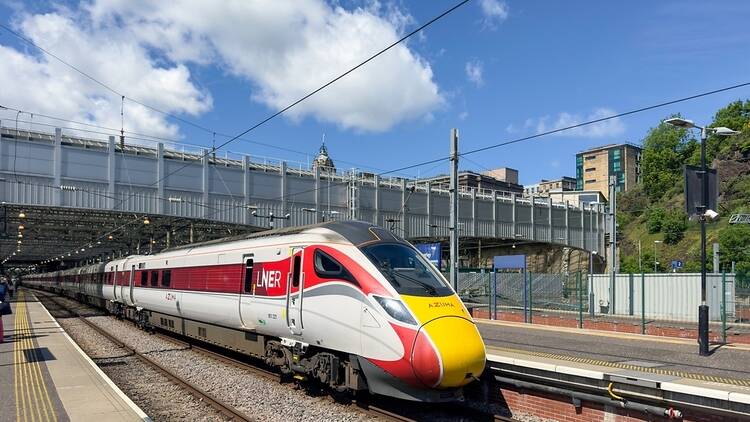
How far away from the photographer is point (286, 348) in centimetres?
1219

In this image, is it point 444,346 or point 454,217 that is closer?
point 444,346

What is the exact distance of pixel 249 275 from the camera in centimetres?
1373

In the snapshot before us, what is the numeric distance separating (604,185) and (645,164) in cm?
4271

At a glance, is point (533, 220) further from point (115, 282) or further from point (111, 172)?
point (115, 282)

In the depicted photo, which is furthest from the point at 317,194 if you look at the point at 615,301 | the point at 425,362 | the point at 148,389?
the point at 425,362

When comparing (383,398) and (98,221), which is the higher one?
(98,221)

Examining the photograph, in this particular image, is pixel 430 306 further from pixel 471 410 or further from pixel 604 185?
pixel 604 185

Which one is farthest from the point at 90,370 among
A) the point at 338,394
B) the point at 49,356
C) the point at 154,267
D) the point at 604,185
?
the point at 604,185

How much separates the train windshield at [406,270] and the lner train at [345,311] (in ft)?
0.07

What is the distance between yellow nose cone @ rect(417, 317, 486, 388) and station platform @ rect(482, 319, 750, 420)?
1485 mm

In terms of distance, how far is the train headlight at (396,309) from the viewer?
29.9ft

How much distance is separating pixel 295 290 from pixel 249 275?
251cm

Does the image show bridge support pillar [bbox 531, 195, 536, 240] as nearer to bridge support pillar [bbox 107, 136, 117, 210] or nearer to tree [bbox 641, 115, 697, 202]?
bridge support pillar [bbox 107, 136, 117, 210]

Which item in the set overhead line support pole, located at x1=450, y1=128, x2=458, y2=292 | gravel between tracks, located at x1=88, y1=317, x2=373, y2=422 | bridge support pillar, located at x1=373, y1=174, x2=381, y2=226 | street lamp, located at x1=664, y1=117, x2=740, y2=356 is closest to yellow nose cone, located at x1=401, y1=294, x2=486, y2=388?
gravel between tracks, located at x1=88, y1=317, x2=373, y2=422
